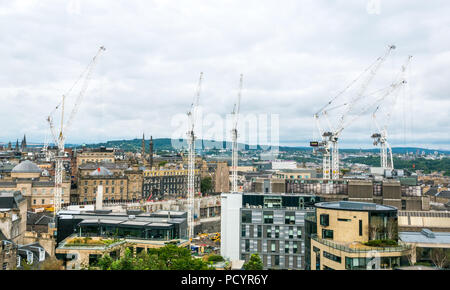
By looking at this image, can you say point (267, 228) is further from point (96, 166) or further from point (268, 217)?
point (96, 166)

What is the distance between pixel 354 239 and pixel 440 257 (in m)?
6.07

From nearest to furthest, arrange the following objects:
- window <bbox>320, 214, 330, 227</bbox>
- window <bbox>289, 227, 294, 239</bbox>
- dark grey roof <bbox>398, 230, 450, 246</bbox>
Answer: window <bbox>320, 214, 330, 227</bbox> < dark grey roof <bbox>398, 230, 450, 246</bbox> < window <bbox>289, 227, 294, 239</bbox>

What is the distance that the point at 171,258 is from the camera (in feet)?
65.8

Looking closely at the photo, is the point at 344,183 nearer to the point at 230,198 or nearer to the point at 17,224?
the point at 230,198

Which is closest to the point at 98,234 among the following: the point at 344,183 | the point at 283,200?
the point at 283,200

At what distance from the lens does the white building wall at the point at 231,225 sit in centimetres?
3814

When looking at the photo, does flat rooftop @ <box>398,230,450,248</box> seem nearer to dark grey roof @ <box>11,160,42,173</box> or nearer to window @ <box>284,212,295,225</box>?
window @ <box>284,212,295,225</box>

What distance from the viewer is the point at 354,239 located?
21219 millimetres

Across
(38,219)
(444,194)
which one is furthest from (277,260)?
(444,194)

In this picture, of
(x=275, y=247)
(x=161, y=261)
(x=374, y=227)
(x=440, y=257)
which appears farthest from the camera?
(x=275, y=247)

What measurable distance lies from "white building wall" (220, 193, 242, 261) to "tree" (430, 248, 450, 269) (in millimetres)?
19180

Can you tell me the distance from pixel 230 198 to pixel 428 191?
55.4 metres

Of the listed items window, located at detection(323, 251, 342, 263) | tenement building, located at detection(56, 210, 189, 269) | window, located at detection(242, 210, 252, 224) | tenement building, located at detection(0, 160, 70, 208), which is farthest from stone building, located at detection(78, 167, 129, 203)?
window, located at detection(323, 251, 342, 263)

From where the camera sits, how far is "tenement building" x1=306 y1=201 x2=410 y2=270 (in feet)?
61.1
